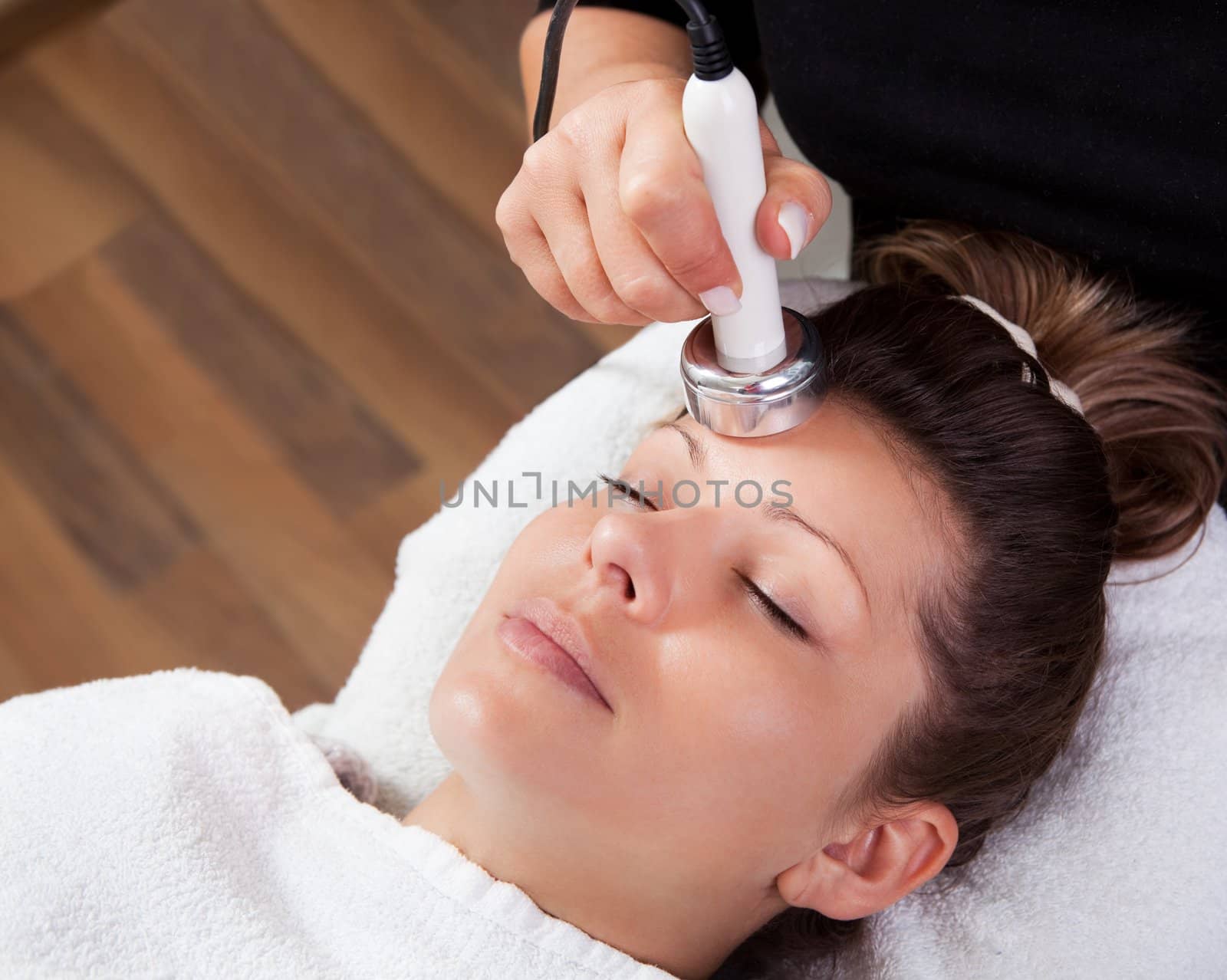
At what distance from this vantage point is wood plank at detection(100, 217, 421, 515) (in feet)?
6.48

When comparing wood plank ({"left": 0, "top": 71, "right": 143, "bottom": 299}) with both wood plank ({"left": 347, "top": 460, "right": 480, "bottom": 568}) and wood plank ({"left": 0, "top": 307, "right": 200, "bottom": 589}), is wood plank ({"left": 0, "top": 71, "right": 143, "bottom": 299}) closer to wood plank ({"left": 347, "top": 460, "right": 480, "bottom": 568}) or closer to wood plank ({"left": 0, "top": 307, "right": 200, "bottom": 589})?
wood plank ({"left": 0, "top": 307, "right": 200, "bottom": 589})

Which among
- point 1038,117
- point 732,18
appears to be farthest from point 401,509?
point 1038,117

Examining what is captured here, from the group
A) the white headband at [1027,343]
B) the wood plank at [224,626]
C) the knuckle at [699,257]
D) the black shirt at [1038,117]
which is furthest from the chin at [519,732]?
the wood plank at [224,626]

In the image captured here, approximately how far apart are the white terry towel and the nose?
0.30 m

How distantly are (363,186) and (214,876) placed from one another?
1447 mm

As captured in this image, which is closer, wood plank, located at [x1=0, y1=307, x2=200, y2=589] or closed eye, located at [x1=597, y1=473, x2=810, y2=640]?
closed eye, located at [x1=597, y1=473, x2=810, y2=640]

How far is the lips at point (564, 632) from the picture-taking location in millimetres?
933

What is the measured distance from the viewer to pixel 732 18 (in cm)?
130

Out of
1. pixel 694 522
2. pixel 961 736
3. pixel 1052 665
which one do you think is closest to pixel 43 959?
pixel 694 522

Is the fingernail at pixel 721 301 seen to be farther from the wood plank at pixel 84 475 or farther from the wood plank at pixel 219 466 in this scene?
the wood plank at pixel 84 475

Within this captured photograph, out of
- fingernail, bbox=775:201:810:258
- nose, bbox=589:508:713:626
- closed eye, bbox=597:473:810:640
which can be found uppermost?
fingernail, bbox=775:201:810:258

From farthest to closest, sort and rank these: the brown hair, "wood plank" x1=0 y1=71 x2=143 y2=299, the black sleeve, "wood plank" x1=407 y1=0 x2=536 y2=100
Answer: "wood plank" x1=407 y1=0 x2=536 y2=100
"wood plank" x1=0 y1=71 x2=143 y2=299
the black sleeve
the brown hair

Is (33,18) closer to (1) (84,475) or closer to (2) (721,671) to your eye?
(1) (84,475)

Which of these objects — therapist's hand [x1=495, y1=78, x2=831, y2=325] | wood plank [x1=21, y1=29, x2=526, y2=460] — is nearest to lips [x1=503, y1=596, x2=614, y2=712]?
therapist's hand [x1=495, y1=78, x2=831, y2=325]
